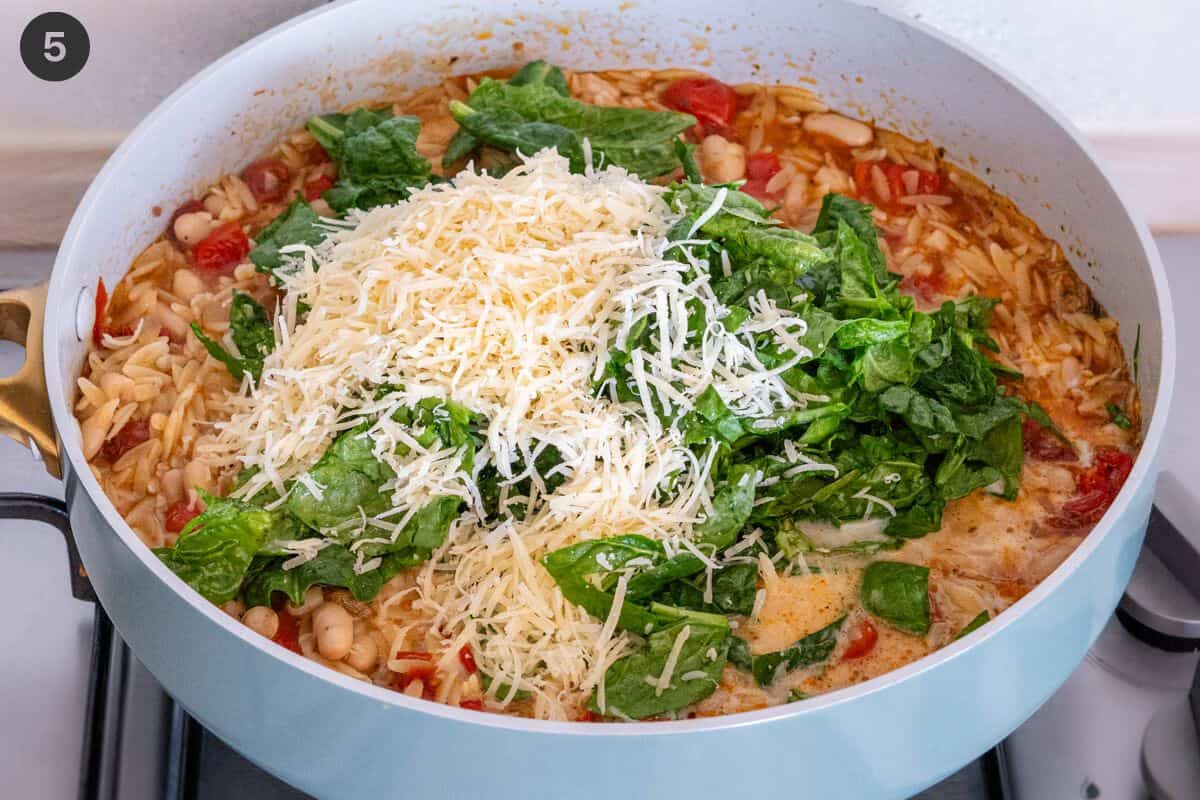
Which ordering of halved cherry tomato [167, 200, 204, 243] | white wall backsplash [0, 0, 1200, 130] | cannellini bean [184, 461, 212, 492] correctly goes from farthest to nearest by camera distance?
white wall backsplash [0, 0, 1200, 130] → halved cherry tomato [167, 200, 204, 243] → cannellini bean [184, 461, 212, 492]

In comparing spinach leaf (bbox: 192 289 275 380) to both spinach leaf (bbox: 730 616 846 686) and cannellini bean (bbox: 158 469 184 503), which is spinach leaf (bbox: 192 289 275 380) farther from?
spinach leaf (bbox: 730 616 846 686)

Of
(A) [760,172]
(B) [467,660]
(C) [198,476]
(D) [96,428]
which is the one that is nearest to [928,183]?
(A) [760,172]

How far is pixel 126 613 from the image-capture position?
1576 mm

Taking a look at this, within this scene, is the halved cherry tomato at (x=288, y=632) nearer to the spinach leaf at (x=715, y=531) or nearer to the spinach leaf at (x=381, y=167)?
the spinach leaf at (x=715, y=531)

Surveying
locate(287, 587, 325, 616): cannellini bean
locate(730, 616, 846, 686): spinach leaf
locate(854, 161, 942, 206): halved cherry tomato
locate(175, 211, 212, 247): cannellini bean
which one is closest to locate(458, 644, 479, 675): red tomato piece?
locate(287, 587, 325, 616): cannellini bean

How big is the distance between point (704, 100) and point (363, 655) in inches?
47.5

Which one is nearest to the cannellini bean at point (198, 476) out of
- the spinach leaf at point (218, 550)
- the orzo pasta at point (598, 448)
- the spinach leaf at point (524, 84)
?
the orzo pasta at point (598, 448)

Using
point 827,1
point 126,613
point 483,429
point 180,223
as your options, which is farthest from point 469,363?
point 827,1

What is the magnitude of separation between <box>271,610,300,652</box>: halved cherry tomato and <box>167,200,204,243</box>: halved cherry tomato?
30.2 inches

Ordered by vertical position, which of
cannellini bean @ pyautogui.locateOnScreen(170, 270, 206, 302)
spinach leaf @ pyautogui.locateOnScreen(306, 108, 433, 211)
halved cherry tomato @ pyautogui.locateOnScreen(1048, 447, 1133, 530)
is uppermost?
spinach leaf @ pyautogui.locateOnScreen(306, 108, 433, 211)

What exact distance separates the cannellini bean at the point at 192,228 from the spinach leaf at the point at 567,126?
1.40ft

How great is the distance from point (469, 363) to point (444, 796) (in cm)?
54

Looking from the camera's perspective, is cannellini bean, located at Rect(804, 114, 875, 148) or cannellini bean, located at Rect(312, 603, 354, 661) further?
cannellini bean, located at Rect(804, 114, 875, 148)

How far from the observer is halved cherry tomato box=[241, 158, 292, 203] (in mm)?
2213
